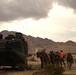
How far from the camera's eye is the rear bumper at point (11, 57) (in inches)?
1137

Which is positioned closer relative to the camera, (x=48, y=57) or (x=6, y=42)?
(x=6, y=42)

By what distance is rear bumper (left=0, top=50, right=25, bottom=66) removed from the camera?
1137 inches

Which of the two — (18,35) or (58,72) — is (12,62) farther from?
(58,72)

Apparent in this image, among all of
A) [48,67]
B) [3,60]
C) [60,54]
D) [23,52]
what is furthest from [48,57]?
[48,67]

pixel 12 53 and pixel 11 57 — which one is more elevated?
pixel 12 53

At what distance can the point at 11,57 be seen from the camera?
29094 mm

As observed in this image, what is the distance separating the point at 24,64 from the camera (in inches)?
1200

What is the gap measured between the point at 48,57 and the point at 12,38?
194 inches

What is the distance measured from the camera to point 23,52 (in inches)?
1206

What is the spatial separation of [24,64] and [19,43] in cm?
219

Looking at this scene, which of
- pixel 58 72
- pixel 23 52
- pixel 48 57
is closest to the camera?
pixel 58 72

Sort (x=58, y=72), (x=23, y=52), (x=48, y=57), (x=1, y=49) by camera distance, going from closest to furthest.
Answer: (x=58, y=72) < (x=1, y=49) < (x=23, y=52) < (x=48, y=57)

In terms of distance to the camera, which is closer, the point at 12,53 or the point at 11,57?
the point at 12,53

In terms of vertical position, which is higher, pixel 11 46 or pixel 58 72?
pixel 11 46
